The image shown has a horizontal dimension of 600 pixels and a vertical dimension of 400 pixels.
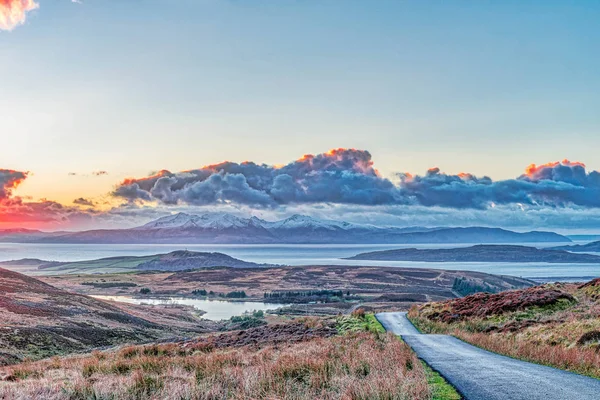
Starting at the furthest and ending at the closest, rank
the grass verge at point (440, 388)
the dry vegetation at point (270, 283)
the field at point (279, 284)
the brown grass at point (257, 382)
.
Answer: the dry vegetation at point (270, 283)
the field at point (279, 284)
the grass verge at point (440, 388)
the brown grass at point (257, 382)

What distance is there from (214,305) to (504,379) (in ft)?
355

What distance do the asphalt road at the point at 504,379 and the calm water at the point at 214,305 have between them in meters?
79.8

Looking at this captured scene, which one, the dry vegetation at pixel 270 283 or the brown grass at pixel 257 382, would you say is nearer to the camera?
the brown grass at pixel 257 382

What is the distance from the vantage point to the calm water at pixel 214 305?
325 ft

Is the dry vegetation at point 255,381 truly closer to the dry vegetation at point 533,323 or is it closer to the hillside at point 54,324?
the dry vegetation at point 533,323

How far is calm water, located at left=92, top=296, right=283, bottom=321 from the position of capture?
99.1 meters

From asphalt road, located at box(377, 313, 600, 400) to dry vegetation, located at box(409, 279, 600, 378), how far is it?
42.4 inches

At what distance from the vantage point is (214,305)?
115 metres

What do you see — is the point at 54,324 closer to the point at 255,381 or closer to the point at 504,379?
the point at 255,381

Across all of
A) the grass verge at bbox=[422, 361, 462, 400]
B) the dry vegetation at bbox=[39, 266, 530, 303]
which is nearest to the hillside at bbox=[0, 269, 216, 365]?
the grass verge at bbox=[422, 361, 462, 400]

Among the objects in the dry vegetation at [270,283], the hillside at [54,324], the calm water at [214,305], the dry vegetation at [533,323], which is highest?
the dry vegetation at [533,323]

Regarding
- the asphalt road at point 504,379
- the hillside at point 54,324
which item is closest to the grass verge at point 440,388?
the asphalt road at point 504,379

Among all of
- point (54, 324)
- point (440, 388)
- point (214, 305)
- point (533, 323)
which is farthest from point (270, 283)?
point (440, 388)

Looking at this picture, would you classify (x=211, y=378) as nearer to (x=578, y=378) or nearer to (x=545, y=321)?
(x=578, y=378)
